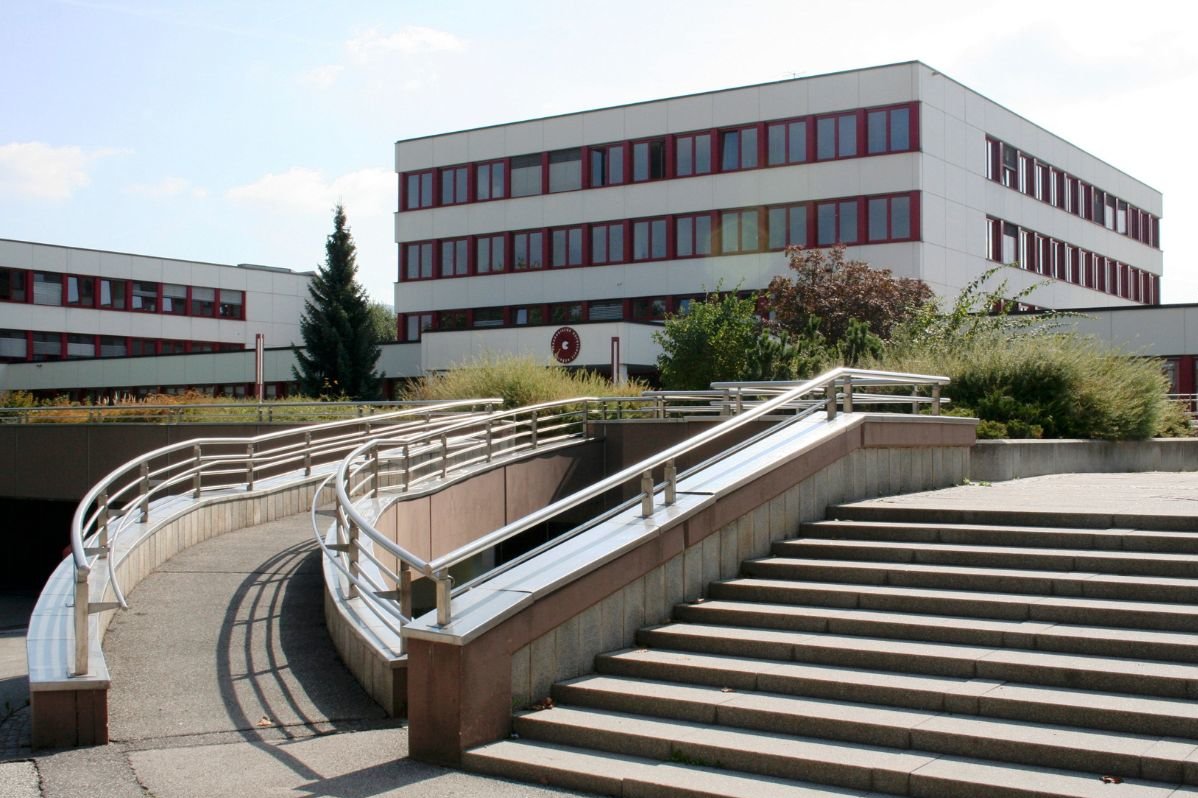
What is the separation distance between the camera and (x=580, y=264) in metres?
46.8

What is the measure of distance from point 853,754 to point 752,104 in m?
37.7

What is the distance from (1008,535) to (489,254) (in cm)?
4055

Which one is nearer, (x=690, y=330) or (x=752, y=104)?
(x=690, y=330)

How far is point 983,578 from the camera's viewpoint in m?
8.98

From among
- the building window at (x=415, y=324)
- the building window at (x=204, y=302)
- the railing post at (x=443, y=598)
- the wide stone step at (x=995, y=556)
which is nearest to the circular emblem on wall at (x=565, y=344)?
the building window at (x=415, y=324)

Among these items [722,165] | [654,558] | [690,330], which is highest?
[722,165]

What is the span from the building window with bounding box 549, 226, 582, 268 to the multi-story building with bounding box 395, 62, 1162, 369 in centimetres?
5

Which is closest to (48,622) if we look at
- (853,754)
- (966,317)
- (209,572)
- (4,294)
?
(209,572)

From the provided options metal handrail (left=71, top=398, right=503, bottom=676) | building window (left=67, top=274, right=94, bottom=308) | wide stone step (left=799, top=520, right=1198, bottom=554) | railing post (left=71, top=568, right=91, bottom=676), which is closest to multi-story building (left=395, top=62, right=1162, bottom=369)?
metal handrail (left=71, top=398, right=503, bottom=676)

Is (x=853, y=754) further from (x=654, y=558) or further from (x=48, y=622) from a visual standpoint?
(x=48, y=622)

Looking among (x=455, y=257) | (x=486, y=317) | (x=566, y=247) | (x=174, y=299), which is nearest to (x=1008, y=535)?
(x=566, y=247)

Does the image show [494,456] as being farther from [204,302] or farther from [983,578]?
[204,302]

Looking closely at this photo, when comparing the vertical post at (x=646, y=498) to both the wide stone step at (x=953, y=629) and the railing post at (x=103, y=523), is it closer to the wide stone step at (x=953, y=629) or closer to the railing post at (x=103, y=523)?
the wide stone step at (x=953, y=629)

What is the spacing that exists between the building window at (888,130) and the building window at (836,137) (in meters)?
0.58
